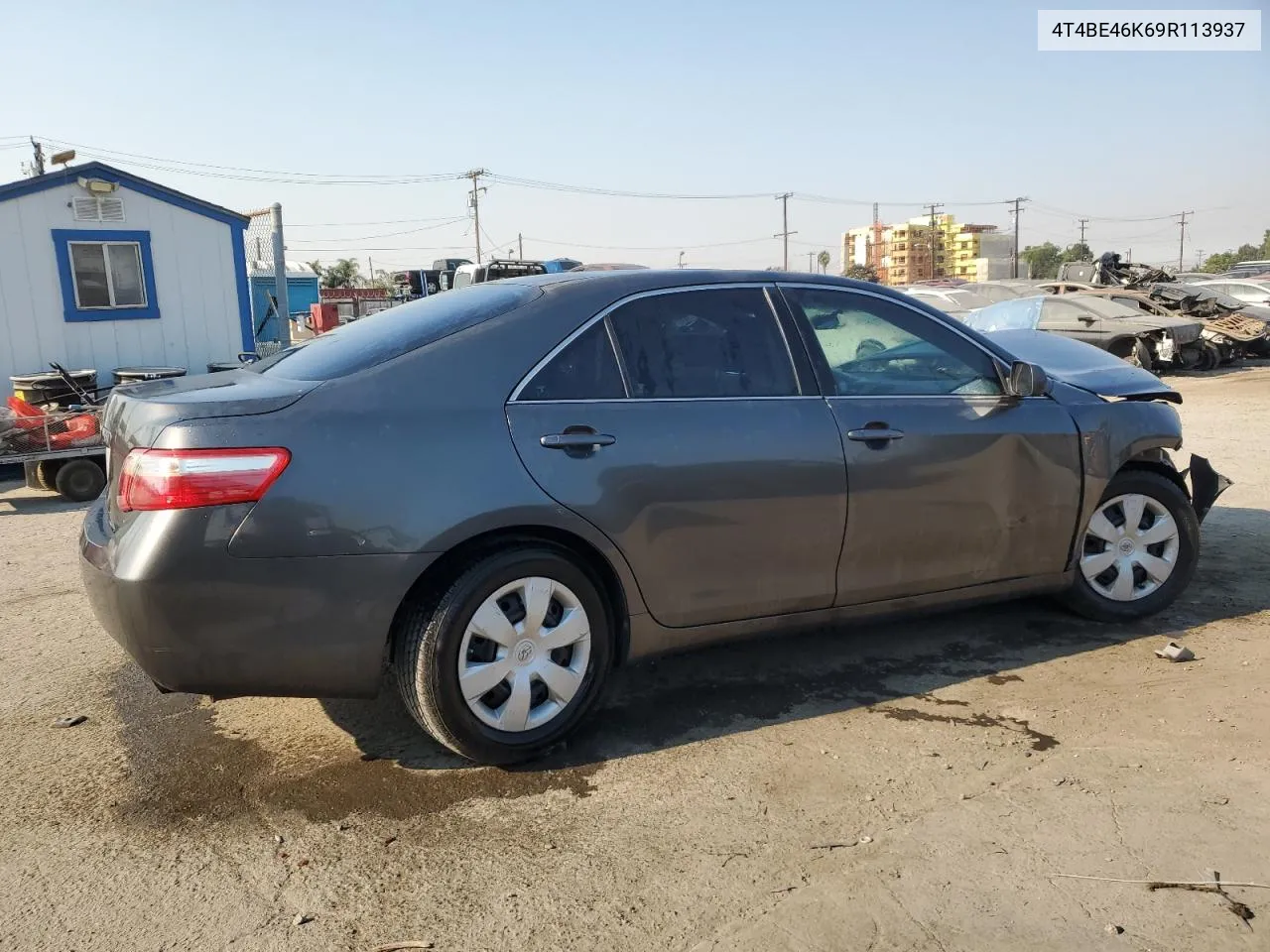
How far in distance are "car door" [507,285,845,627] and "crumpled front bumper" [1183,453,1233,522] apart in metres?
2.75

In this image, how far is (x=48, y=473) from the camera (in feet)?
27.6

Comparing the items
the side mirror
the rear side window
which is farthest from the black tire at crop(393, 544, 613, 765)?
the side mirror

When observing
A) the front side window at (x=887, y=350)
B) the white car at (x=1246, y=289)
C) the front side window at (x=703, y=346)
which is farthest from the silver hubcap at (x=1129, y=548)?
the white car at (x=1246, y=289)

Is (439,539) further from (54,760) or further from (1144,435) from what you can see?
(1144,435)

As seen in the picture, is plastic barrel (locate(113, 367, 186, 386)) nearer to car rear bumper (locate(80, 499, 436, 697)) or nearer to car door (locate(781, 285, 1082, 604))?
car rear bumper (locate(80, 499, 436, 697))

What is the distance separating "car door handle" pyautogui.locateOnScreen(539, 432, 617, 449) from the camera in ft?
10.4

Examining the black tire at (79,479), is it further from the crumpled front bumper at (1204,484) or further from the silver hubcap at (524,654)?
the crumpled front bumper at (1204,484)

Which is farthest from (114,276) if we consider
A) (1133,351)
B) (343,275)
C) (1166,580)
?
(343,275)

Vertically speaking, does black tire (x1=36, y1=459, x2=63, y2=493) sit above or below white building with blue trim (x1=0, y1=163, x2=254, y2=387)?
below

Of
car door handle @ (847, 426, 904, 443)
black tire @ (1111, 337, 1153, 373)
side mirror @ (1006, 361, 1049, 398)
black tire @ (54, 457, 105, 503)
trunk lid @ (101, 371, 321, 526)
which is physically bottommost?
black tire @ (54, 457, 105, 503)

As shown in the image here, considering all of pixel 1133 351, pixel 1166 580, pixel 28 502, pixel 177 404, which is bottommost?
pixel 28 502

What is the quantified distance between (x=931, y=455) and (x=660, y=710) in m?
1.46

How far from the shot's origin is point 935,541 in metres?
3.86

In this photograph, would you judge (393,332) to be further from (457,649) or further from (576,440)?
(457,649)
